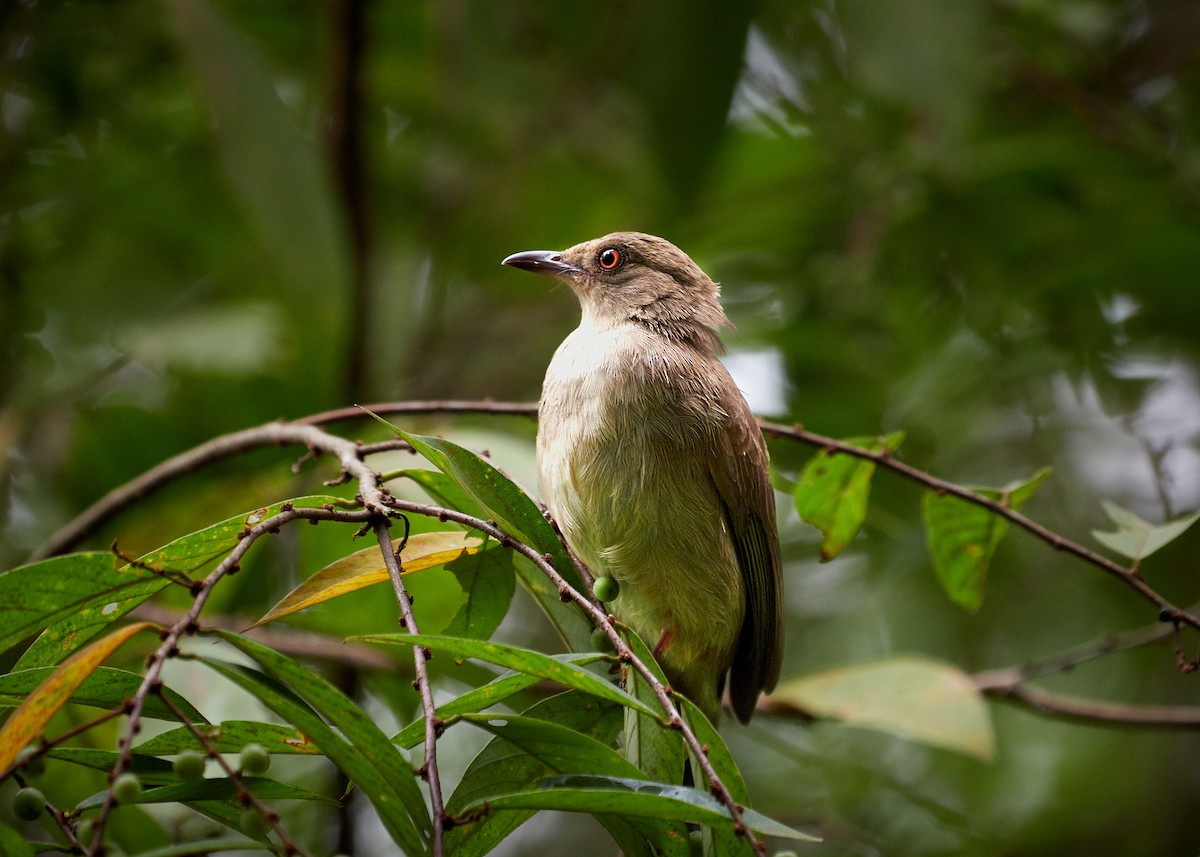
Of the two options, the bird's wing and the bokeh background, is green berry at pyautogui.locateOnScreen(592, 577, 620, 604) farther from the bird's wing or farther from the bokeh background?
the bokeh background

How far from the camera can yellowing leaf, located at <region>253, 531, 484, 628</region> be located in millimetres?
2014

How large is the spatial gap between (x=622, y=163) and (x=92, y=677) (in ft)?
14.8

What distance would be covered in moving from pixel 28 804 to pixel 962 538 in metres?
2.29

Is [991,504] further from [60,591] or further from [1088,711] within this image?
[60,591]

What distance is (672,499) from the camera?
2.99 metres

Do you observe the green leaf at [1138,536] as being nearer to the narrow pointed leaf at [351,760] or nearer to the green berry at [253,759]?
the narrow pointed leaf at [351,760]

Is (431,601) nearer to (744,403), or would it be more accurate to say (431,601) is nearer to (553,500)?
(553,500)

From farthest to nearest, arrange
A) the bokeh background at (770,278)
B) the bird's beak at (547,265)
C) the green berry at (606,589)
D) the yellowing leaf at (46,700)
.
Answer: the bokeh background at (770,278), the bird's beak at (547,265), the green berry at (606,589), the yellowing leaf at (46,700)

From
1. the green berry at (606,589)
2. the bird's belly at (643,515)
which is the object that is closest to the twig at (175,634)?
the green berry at (606,589)

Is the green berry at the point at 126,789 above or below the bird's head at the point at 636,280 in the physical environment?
below

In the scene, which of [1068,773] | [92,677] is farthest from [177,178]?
[1068,773]

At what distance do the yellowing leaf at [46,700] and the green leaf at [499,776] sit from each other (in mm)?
565

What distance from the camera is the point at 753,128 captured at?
5.83 m

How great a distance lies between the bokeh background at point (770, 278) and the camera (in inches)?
178
